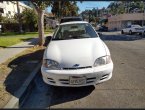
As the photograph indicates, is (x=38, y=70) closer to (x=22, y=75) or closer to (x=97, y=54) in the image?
(x=22, y=75)

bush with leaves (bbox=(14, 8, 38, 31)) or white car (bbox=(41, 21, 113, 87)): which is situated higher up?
bush with leaves (bbox=(14, 8, 38, 31))

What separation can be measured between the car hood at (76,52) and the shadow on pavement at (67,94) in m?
0.77

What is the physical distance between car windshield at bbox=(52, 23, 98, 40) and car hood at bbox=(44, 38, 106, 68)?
0.70 metres

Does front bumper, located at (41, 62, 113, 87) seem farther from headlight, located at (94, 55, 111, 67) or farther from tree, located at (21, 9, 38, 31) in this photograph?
tree, located at (21, 9, 38, 31)

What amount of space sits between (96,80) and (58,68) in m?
0.94

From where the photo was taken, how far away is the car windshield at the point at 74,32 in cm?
795

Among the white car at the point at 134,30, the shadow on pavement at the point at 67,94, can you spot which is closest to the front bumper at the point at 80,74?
the shadow on pavement at the point at 67,94

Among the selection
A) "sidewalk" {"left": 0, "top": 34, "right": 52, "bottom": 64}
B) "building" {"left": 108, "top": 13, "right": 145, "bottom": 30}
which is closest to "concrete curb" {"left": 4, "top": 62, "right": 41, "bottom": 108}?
"sidewalk" {"left": 0, "top": 34, "right": 52, "bottom": 64}

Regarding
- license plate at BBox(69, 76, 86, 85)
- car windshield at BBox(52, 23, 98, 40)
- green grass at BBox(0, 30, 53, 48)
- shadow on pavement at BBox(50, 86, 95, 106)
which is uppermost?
car windshield at BBox(52, 23, 98, 40)

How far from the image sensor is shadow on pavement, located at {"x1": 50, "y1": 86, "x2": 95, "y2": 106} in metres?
5.98

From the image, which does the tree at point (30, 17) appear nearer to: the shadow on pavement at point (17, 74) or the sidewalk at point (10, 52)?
the sidewalk at point (10, 52)

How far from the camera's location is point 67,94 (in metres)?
6.38

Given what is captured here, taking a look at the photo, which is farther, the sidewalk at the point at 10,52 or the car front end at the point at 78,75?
the sidewalk at the point at 10,52

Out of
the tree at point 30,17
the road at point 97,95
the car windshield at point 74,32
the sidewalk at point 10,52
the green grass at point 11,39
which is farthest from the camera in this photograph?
the tree at point 30,17
